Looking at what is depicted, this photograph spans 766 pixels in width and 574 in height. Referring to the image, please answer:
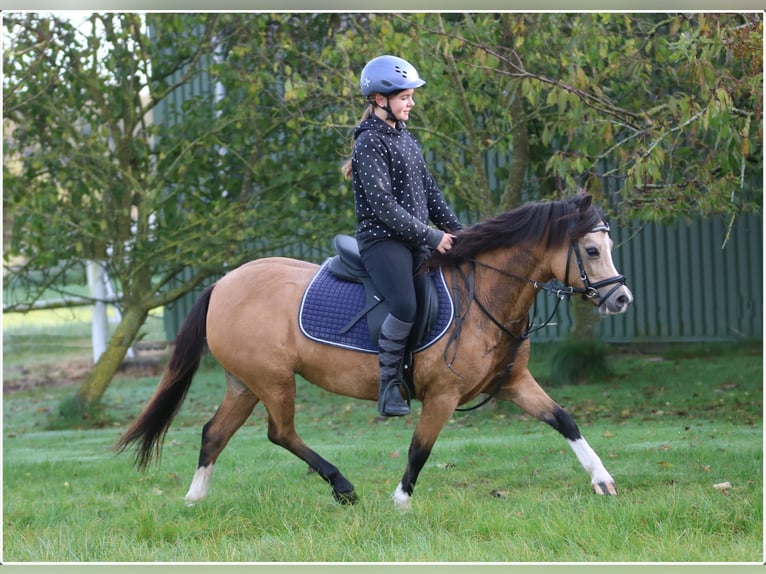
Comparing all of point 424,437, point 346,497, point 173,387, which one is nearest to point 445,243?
point 424,437

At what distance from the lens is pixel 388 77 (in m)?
5.43

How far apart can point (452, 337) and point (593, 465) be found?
1.13 m

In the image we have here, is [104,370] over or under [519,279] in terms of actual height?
under

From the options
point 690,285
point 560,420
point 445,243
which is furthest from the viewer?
point 690,285

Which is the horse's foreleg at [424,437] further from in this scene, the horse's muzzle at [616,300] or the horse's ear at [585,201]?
the horse's ear at [585,201]

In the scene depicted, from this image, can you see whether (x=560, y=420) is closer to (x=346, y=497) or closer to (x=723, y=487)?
(x=723, y=487)

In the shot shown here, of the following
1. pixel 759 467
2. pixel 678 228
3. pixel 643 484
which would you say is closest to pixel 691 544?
pixel 643 484

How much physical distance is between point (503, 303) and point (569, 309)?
8.67 metres

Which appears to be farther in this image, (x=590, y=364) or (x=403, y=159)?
(x=590, y=364)

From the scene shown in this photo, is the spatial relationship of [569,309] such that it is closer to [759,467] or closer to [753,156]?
[753,156]

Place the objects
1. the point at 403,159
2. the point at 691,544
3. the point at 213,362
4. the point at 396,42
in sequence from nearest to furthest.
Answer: the point at 691,544 → the point at 403,159 → the point at 396,42 → the point at 213,362

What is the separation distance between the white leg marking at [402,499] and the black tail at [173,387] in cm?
170

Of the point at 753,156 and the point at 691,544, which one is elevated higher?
→ the point at 753,156

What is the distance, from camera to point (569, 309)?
1409 centimetres
